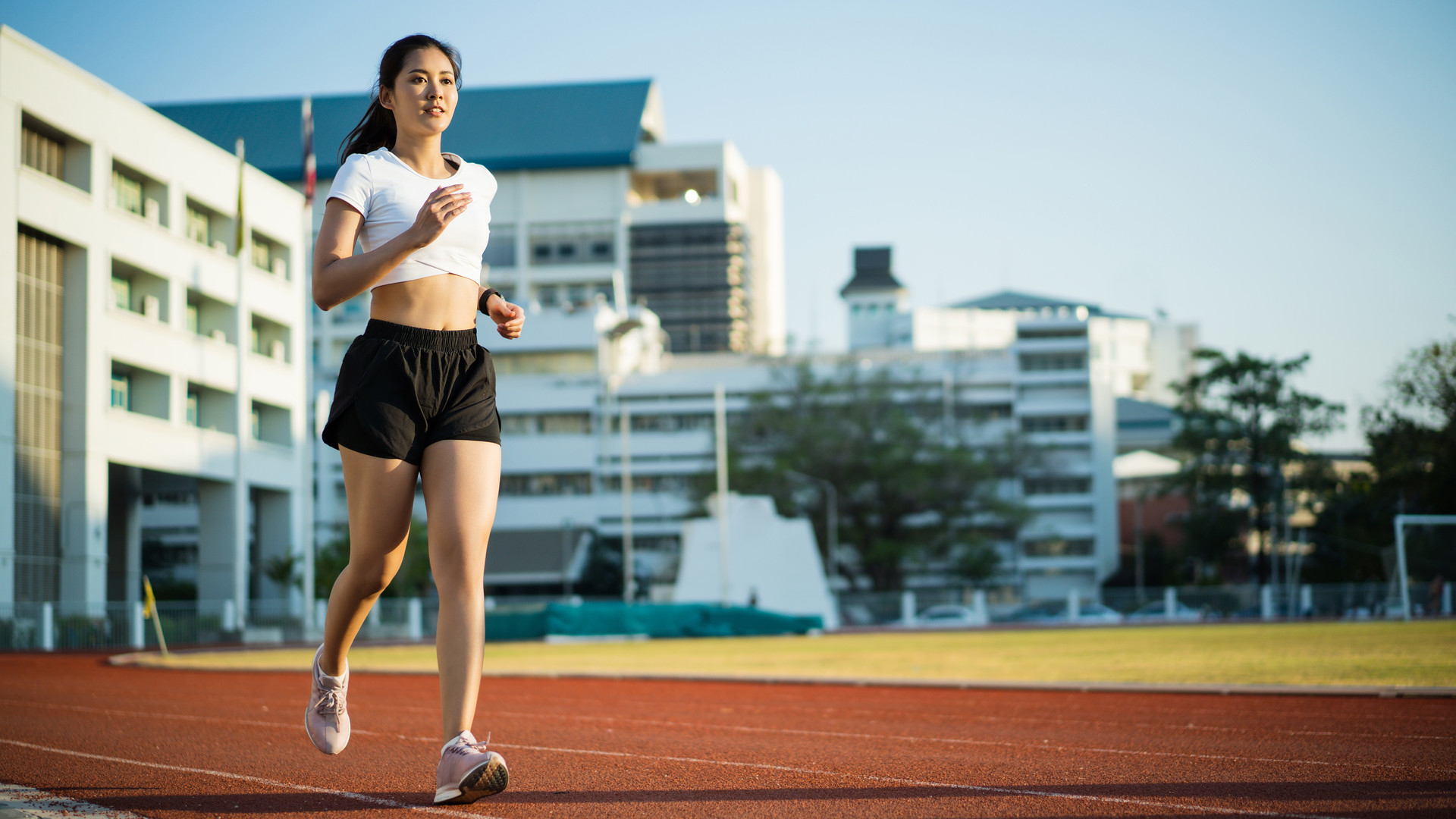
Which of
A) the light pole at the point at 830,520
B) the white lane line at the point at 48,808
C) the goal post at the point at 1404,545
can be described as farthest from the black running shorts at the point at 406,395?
the light pole at the point at 830,520

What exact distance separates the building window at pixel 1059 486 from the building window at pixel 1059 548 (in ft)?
11.5

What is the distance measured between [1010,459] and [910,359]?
64.7 feet

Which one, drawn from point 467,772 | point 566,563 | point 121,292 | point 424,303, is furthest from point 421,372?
point 566,563

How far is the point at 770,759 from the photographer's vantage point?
18.0ft

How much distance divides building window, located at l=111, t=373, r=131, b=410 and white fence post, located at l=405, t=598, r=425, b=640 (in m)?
9.53

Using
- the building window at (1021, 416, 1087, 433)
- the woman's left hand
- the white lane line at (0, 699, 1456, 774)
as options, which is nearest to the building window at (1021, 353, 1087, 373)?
the building window at (1021, 416, 1087, 433)

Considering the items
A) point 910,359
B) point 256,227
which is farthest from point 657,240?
point 256,227

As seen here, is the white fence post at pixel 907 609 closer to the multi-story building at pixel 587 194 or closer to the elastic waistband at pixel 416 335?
the elastic waistband at pixel 416 335

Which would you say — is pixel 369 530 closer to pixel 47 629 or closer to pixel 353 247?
pixel 353 247

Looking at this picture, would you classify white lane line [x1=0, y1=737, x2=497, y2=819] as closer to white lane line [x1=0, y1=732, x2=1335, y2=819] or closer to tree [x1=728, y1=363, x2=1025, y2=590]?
white lane line [x1=0, y1=732, x2=1335, y2=819]

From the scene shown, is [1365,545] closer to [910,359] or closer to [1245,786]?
[910,359]

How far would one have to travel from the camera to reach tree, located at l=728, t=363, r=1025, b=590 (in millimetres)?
69250

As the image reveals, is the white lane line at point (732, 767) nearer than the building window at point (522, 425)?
Yes

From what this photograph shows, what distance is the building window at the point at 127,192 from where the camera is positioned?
3644 cm
